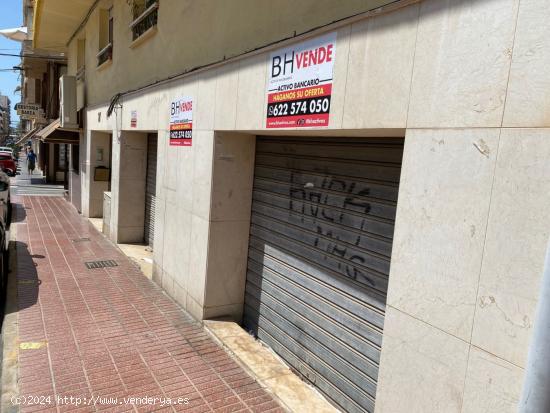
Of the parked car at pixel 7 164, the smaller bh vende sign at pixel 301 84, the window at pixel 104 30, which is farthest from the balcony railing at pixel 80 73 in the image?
the parked car at pixel 7 164

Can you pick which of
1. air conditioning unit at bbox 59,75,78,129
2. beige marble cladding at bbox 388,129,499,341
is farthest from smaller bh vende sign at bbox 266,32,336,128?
air conditioning unit at bbox 59,75,78,129

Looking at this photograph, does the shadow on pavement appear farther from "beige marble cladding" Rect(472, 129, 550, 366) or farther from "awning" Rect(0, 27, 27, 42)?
"awning" Rect(0, 27, 27, 42)

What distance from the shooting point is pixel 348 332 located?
3902 mm

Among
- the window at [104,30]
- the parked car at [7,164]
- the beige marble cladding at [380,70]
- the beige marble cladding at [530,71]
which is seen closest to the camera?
the beige marble cladding at [530,71]

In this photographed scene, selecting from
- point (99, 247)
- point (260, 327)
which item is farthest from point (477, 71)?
point (99, 247)

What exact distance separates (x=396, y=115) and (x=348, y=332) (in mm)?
2071

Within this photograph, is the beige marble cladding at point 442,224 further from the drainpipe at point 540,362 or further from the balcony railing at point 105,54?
the balcony railing at point 105,54

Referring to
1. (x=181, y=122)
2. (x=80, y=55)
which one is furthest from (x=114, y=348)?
(x=80, y=55)

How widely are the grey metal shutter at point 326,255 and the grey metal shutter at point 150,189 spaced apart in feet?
14.7

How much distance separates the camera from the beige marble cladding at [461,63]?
2.22 m

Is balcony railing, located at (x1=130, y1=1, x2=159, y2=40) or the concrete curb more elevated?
balcony railing, located at (x1=130, y1=1, x2=159, y2=40)

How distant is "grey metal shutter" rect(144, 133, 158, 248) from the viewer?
9.30 meters

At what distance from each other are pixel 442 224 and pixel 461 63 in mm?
924

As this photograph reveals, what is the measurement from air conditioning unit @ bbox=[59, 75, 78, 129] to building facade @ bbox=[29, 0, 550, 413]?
24.9 feet
